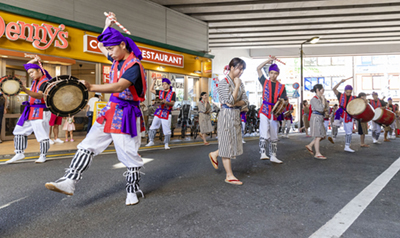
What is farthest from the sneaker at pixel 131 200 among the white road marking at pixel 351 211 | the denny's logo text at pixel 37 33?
the denny's logo text at pixel 37 33

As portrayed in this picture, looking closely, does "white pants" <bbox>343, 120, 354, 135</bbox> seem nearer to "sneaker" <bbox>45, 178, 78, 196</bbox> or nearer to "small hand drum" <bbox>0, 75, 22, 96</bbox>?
"sneaker" <bbox>45, 178, 78, 196</bbox>

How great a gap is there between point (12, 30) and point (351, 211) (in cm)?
1048

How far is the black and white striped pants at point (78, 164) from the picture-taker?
2637mm

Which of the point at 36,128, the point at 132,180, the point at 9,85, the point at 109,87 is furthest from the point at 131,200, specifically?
the point at 9,85

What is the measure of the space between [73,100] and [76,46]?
8.15 meters

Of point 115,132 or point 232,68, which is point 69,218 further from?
point 232,68

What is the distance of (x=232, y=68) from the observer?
3.89m

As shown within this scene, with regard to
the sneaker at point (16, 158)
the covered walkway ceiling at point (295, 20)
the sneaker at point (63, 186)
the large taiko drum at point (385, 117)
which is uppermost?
the covered walkway ceiling at point (295, 20)

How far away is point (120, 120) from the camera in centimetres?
278

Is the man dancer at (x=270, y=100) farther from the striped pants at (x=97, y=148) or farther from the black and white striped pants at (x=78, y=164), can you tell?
the black and white striped pants at (x=78, y=164)

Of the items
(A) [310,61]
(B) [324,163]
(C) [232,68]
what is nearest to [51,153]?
(C) [232,68]

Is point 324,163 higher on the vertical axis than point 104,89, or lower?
lower

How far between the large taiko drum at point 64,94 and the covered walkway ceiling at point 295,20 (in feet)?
34.4

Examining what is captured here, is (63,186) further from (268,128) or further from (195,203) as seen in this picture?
(268,128)
